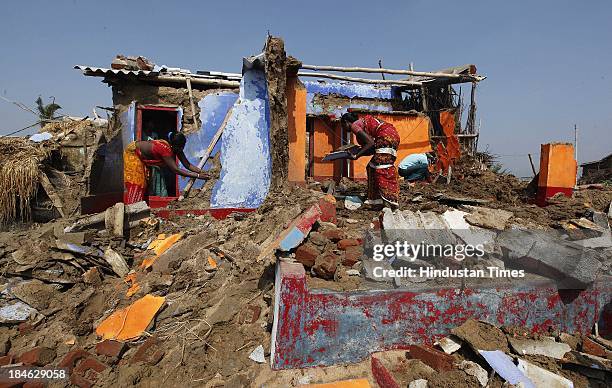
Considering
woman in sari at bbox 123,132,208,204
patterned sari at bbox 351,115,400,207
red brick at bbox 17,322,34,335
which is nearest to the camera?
red brick at bbox 17,322,34,335

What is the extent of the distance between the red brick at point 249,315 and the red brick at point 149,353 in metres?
0.72

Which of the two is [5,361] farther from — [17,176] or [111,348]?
[17,176]

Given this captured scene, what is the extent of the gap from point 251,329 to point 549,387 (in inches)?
87.6


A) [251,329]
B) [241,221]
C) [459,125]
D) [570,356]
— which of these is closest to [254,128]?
[241,221]

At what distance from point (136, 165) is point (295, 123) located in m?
2.83

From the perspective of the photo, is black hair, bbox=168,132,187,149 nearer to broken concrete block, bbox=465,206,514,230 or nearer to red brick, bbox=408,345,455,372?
broken concrete block, bbox=465,206,514,230

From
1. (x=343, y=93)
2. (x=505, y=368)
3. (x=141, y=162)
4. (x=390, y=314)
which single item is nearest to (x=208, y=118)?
(x=141, y=162)

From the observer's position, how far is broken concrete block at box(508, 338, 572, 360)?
8.77ft

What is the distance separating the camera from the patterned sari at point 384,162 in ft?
15.7

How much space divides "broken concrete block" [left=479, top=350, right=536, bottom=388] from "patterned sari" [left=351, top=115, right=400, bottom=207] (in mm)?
2374

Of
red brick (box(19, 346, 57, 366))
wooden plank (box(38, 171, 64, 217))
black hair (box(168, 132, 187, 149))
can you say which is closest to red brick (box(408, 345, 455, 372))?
red brick (box(19, 346, 57, 366))

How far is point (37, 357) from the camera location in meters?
3.20

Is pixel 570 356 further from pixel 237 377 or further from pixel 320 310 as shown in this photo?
pixel 237 377

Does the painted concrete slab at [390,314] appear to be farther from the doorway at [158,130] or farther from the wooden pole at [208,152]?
the doorway at [158,130]
